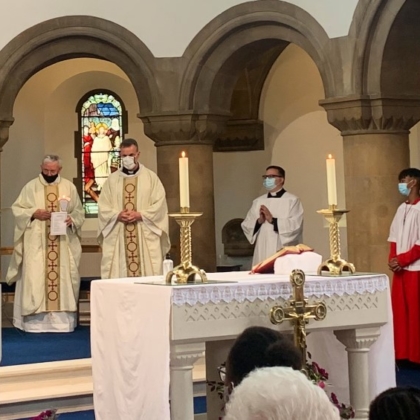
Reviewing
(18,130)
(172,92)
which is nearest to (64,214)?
(172,92)

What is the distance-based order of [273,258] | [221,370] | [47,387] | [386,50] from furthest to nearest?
[386,50]
[47,387]
[273,258]
[221,370]

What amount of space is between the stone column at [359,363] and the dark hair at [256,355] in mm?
2025

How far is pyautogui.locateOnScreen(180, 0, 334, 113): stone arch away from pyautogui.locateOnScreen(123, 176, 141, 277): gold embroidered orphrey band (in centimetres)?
143

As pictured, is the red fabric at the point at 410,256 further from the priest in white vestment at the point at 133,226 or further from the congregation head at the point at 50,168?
the congregation head at the point at 50,168

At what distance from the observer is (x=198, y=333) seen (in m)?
5.18

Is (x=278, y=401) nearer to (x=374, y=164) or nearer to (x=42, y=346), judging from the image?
(x=42, y=346)

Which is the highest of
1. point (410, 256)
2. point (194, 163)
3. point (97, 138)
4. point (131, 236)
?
point (97, 138)

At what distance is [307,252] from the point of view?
602cm

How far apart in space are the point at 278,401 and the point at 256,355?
148cm

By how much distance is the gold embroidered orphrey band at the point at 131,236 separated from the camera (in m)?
9.99

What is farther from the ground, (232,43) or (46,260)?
(232,43)

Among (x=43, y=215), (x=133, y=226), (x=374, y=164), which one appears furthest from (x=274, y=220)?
(x=43, y=215)

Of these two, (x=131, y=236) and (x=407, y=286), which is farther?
(x=131, y=236)

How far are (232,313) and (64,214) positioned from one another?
5.03m
